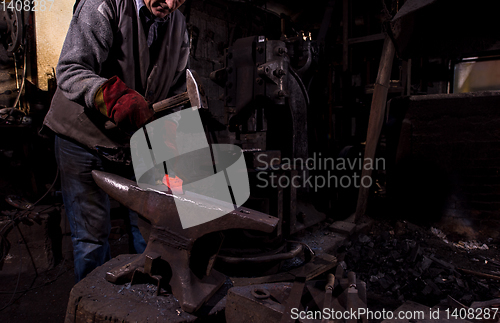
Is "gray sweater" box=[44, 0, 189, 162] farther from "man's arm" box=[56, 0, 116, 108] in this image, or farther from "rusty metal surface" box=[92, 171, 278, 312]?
"rusty metal surface" box=[92, 171, 278, 312]

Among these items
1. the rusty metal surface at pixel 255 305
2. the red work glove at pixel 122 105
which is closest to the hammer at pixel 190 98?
the red work glove at pixel 122 105

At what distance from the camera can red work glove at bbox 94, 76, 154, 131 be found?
1330 mm

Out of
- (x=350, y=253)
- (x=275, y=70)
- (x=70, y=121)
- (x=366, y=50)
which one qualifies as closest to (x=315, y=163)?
(x=350, y=253)

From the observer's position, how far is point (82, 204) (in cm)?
166

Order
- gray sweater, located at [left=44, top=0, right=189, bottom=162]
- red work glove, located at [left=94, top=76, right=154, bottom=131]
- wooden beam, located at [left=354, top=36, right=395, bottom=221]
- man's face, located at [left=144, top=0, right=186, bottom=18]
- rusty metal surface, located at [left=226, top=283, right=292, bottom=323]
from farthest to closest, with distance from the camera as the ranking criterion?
wooden beam, located at [left=354, top=36, right=395, bottom=221], man's face, located at [left=144, top=0, right=186, bottom=18], gray sweater, located at [left=44, top=0, right=189, bottom=162], red work glove, located at [left=94, top=76, right=154, bottom=131], rusty metal surface, located at [left=226, top=283, right=292, bottom=323]

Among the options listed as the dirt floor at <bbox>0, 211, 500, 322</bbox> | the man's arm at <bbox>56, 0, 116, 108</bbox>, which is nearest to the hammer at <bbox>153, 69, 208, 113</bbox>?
the man's arm at <bbox>56, 0, 116, 108</bbox>

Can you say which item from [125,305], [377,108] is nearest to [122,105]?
[125,305]

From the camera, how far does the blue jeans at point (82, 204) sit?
1.66m

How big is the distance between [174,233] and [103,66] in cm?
106

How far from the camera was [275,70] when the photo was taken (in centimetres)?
256

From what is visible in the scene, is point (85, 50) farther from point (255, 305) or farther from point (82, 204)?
point (255, 305)

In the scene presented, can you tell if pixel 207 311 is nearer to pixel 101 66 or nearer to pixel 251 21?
pixel 101 66

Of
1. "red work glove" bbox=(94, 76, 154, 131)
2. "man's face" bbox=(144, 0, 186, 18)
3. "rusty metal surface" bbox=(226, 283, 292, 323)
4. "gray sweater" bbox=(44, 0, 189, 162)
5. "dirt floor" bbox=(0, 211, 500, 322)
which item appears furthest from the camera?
"dirt floor" bbox=(0, 211, 500, 322)

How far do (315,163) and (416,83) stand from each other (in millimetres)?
3247
